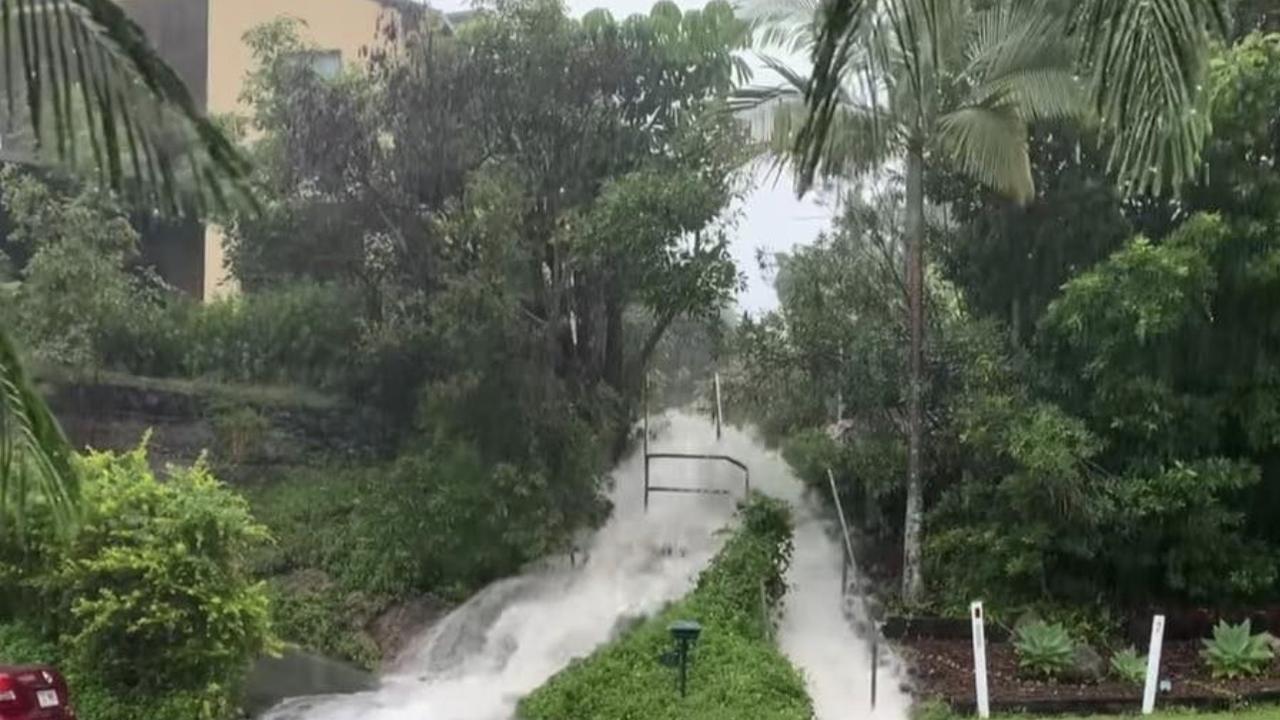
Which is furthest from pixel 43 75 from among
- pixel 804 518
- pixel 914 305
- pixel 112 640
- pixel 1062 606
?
pixel 804 518

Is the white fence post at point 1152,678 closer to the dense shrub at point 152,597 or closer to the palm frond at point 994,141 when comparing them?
the palm frond at point 994,141

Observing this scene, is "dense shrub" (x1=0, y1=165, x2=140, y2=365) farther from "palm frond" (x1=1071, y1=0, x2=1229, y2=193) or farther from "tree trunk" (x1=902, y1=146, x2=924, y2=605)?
"palm frond" (x1=1071, y1=0, x2=1229, y2=193)

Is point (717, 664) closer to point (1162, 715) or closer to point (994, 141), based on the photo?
A: point (1162, 715)

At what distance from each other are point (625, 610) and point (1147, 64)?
10292mm

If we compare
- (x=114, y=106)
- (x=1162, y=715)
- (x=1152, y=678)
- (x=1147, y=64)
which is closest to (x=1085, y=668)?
(x=1152, y=678)

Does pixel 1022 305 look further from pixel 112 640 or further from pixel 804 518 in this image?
pixel 112 640

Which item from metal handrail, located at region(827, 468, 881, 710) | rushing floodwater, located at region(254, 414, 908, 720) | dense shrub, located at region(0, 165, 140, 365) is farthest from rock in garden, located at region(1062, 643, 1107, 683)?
dense shrub, located at region(0, 165, 140, 365)

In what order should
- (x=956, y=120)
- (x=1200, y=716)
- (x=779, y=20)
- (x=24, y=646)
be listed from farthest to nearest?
(x=779, y=20) < (x=956, y=120) < (x=24, y=646) < (x=1200, y=716)

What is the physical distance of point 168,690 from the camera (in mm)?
11180

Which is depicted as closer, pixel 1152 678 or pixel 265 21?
pixel 1152 678

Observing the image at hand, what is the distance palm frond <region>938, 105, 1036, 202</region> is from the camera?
1331cm

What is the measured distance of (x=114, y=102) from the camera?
5.27 meters

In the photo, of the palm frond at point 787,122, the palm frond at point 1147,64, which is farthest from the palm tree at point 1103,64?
the palm frond at point 787,122

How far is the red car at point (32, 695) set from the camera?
8.95m
